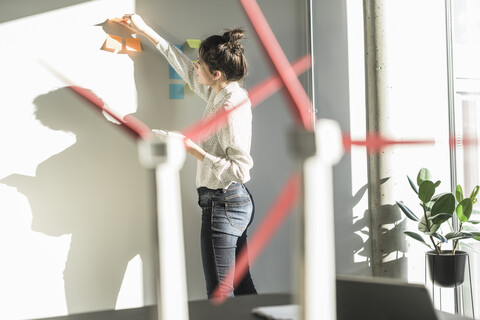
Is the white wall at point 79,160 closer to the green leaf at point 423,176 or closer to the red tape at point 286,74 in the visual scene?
the green leaf at point 423,176

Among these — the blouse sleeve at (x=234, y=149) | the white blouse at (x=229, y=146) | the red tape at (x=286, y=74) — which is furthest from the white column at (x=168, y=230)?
the blouse sleeve at (x=234, y=149)

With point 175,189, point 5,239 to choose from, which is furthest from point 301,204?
point 5,239

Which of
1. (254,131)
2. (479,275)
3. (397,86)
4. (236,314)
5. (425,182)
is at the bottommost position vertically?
(479,275)

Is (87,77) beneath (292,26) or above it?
beneath

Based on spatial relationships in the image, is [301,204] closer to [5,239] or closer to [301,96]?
[301,96]

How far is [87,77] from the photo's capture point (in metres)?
2.63

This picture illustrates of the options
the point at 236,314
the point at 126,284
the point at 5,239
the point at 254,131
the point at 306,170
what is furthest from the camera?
the point at 254,131

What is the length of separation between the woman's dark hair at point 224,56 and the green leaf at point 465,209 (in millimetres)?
1182

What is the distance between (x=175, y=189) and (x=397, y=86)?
2.54 meters

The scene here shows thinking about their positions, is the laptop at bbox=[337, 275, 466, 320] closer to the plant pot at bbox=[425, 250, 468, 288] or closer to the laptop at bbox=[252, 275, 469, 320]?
the laptop at bbox=[252, 275, 469, 320]

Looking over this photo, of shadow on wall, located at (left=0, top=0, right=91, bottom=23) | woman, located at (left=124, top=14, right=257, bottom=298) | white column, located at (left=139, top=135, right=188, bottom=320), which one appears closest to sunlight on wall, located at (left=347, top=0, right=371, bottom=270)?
woman, located at (left=124, top=14, right=257, bottom=298)

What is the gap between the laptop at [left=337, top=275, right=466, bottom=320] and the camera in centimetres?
93

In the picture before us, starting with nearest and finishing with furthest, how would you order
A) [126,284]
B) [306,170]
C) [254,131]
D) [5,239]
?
1. [306,170]
2. [5,239]
3. [126,284]
4. [254,131]

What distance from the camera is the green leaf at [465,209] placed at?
239 centimetres
